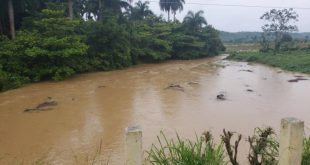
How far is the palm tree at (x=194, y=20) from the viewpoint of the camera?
33500mm

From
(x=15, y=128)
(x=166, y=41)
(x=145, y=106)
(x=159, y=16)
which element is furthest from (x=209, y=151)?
(x=159, y=16)

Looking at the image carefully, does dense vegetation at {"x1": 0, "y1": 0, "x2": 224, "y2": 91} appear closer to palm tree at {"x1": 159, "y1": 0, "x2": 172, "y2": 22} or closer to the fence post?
palm tree at {"x1": 159, "y1": 0, "x2": 172, "y2": 22}

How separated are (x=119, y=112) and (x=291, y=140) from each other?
8.24 m

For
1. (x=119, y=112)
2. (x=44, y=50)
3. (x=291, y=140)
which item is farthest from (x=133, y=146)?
(x=44, y=50)

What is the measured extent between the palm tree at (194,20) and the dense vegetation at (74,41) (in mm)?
1443

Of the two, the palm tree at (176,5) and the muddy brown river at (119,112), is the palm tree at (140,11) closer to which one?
the palm tree at (176,5)

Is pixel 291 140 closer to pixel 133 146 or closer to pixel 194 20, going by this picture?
pixel 133 146

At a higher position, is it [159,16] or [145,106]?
[159,16]

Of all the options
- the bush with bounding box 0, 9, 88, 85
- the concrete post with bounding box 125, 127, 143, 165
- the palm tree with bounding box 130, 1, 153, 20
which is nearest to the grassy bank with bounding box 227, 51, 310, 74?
the palm tree with bounding box 130, 1, 153, 20

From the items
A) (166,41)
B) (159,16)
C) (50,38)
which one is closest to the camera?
(50,38)

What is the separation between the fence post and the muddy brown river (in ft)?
13.7

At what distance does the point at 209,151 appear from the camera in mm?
2582

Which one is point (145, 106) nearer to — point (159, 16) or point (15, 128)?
point (15, 128)

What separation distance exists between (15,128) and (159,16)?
26406 millimetres
